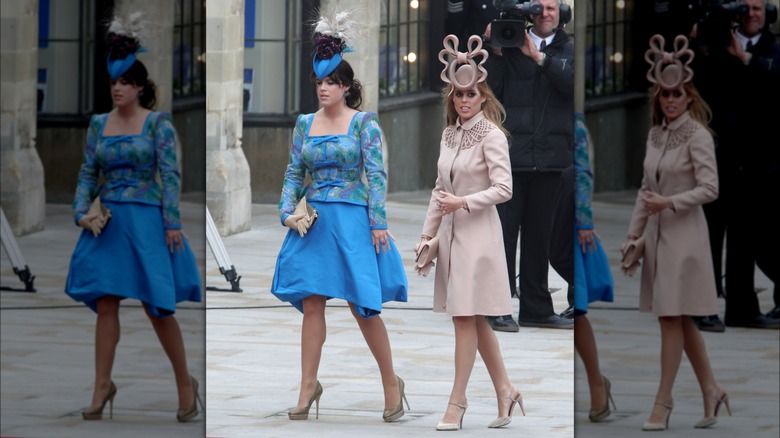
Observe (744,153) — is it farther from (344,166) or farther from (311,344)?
(311,344)

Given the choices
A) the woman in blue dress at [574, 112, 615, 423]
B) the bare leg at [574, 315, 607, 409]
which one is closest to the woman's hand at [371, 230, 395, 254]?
the woman in blue dress at [574, 112, 615, 423]

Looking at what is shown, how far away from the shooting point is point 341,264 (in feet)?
20.4

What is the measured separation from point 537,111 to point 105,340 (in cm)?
179

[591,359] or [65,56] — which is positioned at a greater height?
[65,56]

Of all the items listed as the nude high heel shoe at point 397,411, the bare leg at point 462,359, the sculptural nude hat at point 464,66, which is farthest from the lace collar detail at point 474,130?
the nude high heel shoe at point 397,411

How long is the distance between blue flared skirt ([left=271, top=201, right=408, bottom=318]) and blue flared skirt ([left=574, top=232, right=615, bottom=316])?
142 cm

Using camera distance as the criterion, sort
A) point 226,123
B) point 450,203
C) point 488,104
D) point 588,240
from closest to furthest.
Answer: point 588,240 < point 450,203 < point 488,104 < point 226,123

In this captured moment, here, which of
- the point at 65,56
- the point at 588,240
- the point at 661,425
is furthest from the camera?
the point at 65,56

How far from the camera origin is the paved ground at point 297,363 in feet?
15.5

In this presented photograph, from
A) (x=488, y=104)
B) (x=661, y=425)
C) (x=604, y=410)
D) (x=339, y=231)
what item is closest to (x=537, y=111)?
(x=488, y=104)

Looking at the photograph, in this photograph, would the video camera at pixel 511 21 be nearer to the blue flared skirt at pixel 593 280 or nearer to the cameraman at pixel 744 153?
the blue flared skirt at pixel 593 280

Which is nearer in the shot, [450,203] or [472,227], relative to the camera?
[450,203]

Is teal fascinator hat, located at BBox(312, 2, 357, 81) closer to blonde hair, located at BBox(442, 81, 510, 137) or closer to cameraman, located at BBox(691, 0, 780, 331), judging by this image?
blonde hair, located at BBox(442, 81, 510, 137)

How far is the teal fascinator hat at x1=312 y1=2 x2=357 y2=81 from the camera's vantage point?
20.2 ft
